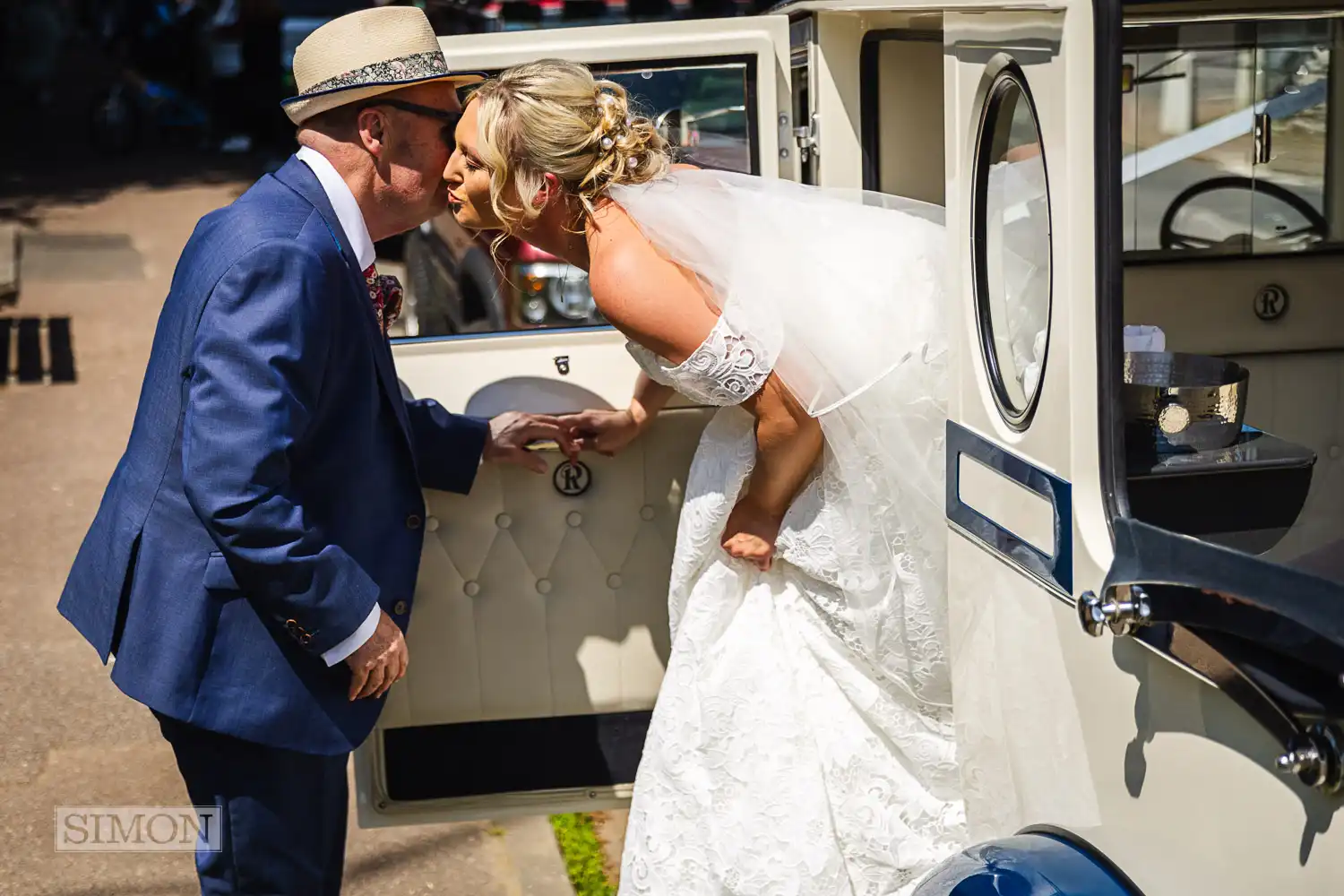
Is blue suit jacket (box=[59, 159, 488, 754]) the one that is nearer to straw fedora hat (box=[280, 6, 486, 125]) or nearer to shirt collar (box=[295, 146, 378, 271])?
shirt collar (box=[295, 146, 378, 271])

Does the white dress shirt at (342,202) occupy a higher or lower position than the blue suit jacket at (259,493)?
higher

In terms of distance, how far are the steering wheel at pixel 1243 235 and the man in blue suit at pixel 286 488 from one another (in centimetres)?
187

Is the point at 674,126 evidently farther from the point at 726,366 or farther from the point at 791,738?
the point at 791,738

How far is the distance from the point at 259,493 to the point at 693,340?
77 cm

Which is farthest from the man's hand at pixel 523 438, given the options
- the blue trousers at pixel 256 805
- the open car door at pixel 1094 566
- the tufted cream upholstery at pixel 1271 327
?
the tufted cream upholstery at pixel 1271 327

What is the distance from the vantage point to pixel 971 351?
85.7 inches

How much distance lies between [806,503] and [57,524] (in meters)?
4.39

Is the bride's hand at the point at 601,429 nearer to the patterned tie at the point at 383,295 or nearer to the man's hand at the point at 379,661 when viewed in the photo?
the patterned tie at the point at 383,295

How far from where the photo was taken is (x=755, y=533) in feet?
8.57

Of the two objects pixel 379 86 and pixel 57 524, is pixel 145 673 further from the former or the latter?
pixel 57 524

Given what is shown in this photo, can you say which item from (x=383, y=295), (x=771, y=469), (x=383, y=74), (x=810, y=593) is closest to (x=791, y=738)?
(x=810, y=593)

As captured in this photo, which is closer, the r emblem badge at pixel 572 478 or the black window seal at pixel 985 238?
the black window seal at pixel 985 238

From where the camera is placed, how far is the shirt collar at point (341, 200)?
2.47 meters

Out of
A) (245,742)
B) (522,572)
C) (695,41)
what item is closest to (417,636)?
(522,572)
